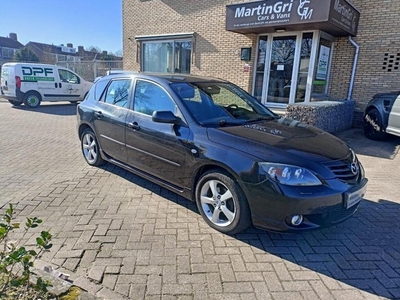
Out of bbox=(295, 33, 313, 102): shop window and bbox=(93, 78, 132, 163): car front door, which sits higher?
bbox=(295, 33, 313, 102): shop window

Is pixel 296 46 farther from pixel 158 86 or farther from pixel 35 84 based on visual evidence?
pixel 35 84

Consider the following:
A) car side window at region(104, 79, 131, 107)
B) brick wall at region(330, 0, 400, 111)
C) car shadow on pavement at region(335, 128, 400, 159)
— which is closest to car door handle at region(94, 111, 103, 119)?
car side window at region(104, 79, 131, 107)

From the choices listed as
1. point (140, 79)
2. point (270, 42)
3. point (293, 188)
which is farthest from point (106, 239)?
point (270, 42)

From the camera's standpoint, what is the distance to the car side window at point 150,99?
3564 mm

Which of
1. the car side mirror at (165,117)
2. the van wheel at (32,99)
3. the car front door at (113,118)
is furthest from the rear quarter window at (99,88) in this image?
the van wheel at (32,99)

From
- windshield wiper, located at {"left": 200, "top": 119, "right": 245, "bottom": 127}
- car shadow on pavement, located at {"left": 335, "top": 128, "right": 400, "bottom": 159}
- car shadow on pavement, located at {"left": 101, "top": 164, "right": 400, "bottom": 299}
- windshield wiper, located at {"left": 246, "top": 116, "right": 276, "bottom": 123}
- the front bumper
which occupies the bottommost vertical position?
car shadow on pavement, located at {"left": 101, "top": 164, "right": 400, "bottom": 299}

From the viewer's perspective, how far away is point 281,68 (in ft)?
30.3

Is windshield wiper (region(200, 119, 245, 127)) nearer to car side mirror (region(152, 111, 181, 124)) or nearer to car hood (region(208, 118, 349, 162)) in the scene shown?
car hood (region(208, 118, 349, 162))

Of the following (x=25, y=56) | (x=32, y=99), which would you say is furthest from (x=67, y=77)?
(x=25, y=56)

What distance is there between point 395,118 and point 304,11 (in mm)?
3404

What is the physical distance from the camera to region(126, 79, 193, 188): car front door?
10.9ft

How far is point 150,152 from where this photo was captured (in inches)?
144

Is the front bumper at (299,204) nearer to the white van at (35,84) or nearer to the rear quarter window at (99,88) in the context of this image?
the rear quarter window at (99,88)

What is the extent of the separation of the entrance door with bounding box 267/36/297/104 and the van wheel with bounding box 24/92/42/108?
10.3 m
